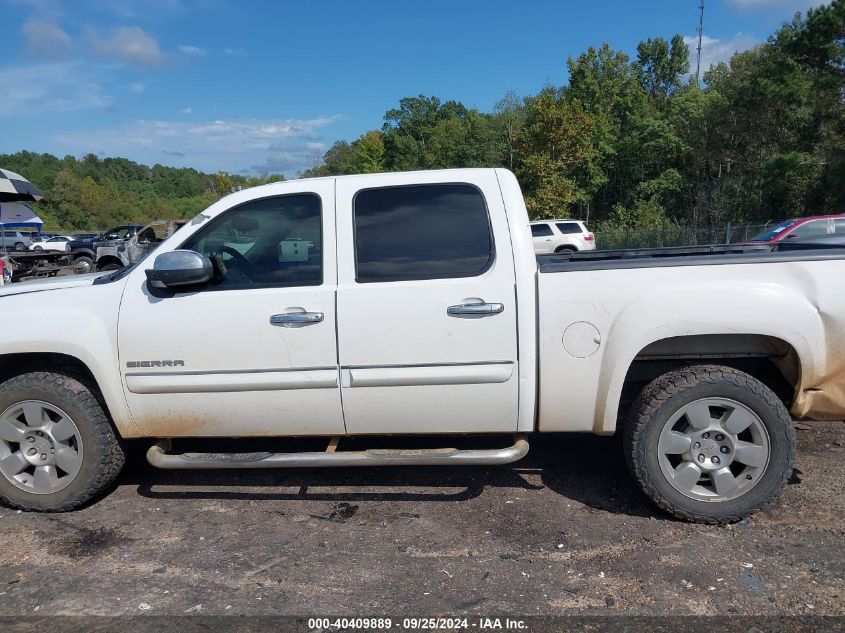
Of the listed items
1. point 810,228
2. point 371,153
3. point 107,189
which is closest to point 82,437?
point 810,228

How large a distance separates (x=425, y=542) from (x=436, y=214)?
183 centimetres

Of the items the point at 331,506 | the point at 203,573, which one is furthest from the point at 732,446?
the point at 203,573

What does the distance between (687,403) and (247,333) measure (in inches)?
96.0

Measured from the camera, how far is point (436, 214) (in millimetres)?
3664

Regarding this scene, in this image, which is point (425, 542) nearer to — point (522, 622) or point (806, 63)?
point (522, 622)

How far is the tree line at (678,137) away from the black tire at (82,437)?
3199 cm

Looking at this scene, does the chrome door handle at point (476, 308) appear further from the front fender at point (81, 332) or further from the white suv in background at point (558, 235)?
the white suv in background at point (558, 235)

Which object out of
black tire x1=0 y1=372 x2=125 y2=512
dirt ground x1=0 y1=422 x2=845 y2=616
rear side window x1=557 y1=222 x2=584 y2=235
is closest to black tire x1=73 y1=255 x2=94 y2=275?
rear side window x1=557 y1=222 x2=584 y2=235

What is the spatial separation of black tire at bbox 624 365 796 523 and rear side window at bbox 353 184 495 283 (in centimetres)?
120

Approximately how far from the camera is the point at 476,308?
3.42 meters

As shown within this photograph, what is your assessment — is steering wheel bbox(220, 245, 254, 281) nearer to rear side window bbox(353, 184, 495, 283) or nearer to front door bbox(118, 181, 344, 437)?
front door bbox(118, 181, 344, 437)

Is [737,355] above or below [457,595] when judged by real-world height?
above

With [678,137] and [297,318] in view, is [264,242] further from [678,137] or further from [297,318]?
[678,137]

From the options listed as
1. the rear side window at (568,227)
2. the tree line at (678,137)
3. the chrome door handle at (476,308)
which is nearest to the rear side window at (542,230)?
Answer: the rear side window at (568,227)
